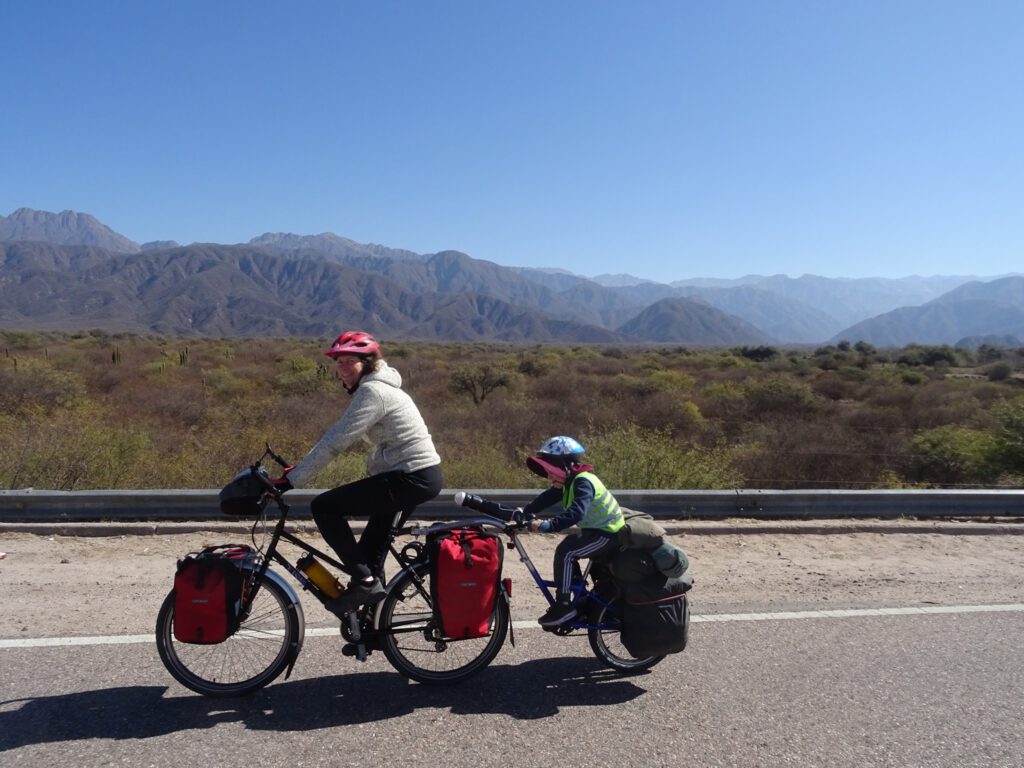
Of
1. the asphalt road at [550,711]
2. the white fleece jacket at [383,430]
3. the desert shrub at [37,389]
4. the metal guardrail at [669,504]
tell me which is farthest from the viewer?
the desert shrub at [37,389]

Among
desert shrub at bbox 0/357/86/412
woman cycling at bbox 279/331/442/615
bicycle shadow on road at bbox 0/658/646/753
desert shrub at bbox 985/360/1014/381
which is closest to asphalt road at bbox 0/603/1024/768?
bicycle shadow on road at bbox 0/658/646/753

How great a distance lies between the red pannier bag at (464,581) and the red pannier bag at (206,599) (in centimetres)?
105

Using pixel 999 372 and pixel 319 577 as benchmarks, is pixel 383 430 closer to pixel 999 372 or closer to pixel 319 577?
pixel 319 577

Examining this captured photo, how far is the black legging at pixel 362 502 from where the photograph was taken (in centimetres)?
372

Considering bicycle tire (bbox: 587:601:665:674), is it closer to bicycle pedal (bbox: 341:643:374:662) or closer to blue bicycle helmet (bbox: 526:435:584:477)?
blue bicycle helmet (bbox: 526:435:584:477)

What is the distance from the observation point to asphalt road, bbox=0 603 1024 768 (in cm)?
326

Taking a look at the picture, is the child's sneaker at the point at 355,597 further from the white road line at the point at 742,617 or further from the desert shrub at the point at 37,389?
the desert shrub at the point at 37,389

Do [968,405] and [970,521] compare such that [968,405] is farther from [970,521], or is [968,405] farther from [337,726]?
[337,726]

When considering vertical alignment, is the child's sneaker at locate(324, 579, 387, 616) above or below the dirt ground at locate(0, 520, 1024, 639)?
above

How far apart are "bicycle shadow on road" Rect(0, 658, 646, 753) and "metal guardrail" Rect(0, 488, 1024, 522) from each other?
240 cm

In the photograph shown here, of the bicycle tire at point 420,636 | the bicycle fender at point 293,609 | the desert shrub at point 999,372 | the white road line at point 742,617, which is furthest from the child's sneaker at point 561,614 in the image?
the desert shrub at point 999,372

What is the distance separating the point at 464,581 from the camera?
12.3 ft

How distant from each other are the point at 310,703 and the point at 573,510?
5.66 ft

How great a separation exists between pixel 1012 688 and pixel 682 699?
78.8 inches
